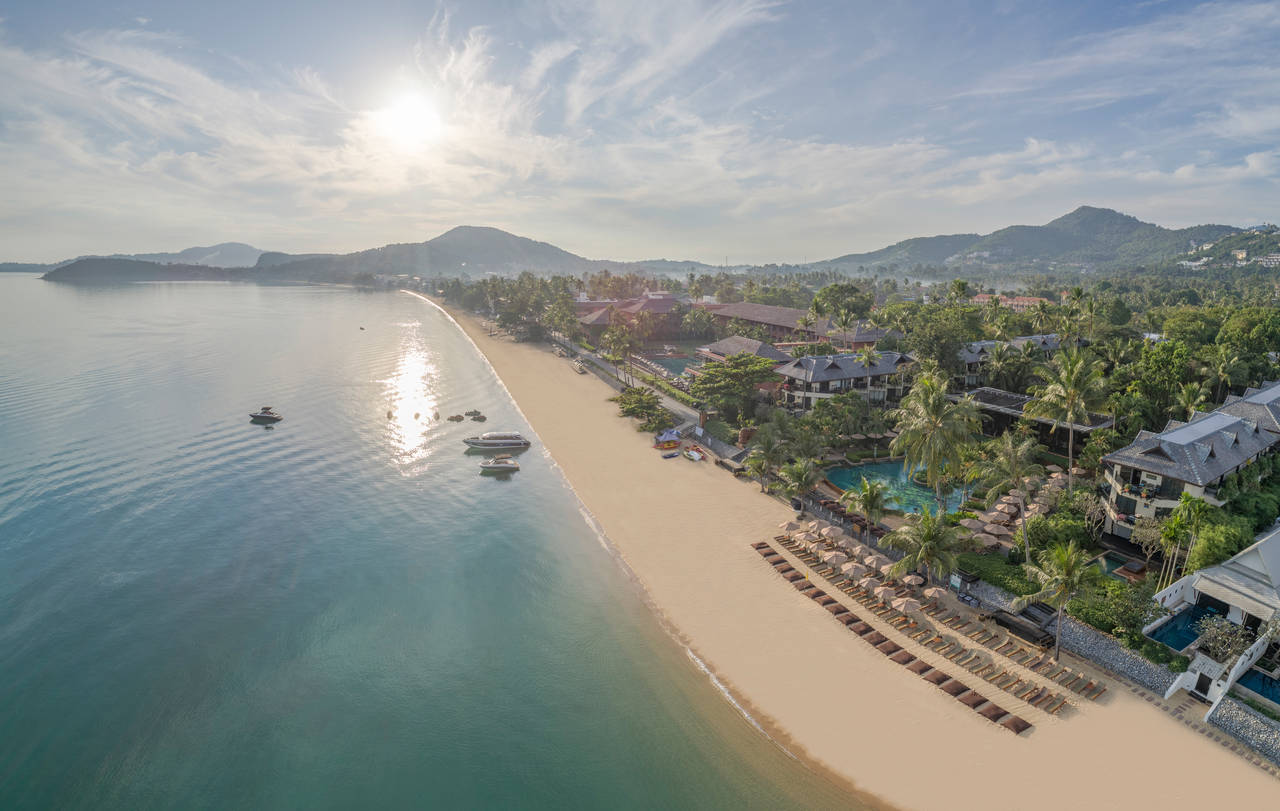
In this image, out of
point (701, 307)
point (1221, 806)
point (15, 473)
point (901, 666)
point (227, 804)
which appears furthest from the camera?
point (701, 307)

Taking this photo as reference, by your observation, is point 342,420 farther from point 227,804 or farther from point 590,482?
point 227,804

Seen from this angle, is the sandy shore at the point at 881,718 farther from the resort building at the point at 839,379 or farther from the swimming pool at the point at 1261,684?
the resort building at the point at 839,379

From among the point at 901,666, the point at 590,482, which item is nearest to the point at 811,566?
the point at 901,666

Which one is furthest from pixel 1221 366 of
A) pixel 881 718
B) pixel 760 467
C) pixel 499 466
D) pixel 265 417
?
pixel 265 417

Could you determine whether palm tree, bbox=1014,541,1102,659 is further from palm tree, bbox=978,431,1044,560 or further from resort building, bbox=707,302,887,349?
resort building, bbox=707,302,887,349

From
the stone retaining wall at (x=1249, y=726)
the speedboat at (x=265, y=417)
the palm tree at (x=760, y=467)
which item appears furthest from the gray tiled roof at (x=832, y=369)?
the speedboat at (x=265, y=417)

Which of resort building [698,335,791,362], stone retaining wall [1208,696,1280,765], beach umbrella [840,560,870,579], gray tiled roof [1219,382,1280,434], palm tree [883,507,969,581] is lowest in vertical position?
stone retaining wall [1208,696,1280,765]

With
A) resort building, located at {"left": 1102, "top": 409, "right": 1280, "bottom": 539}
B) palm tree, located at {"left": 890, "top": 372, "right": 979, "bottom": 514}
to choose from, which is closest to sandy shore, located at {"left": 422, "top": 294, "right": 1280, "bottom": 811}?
palm tree, located at {"left": 890, "top": 372, "right": 979, "bottom": 514}
